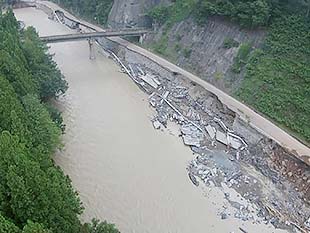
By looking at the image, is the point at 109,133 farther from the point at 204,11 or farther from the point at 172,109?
the point at 204,11

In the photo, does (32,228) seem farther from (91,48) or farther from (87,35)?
(91,48)

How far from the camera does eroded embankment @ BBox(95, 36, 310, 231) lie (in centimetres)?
2615

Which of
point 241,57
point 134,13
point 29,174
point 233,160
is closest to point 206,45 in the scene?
point 241,57

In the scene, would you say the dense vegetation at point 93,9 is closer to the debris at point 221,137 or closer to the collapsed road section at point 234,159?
the collapsed road section at point 234,159

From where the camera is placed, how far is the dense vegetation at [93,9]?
61013 mm

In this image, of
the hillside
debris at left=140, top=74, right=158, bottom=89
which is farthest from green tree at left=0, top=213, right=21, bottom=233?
debris at left=140, top=74, right=158, bottom=89

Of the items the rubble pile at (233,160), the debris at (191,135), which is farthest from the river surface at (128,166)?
the rubble pile at (233,160)

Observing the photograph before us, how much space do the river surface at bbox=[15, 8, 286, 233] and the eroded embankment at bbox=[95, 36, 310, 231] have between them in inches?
43.3

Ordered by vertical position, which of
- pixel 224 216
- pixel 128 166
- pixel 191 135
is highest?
pixel 191 135

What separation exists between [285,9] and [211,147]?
16.0 meters

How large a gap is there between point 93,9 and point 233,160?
1601 inches

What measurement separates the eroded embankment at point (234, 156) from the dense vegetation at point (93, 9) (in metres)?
22.4

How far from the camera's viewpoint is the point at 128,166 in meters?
29.3

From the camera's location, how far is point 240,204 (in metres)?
26.3
